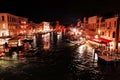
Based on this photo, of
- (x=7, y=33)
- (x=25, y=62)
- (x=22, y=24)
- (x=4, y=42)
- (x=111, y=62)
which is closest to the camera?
A: (x=111, y=62)

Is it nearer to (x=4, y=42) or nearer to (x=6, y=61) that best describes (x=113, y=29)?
(x=6, y=61)

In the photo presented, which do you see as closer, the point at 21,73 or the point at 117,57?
the point at 21,73

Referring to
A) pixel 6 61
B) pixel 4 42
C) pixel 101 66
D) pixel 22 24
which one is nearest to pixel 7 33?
pixel 4 42

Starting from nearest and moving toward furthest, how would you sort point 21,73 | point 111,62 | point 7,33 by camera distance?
1. point 21,73
2. point 111,62
3. point 7,33

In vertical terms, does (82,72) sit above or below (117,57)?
below

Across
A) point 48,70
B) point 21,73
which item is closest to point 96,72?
point 48,70

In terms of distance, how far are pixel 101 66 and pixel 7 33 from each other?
61681mm

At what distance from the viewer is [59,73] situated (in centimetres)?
3569

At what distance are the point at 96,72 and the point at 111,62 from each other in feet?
18.0

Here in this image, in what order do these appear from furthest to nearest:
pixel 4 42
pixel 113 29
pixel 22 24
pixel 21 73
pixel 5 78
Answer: pixel 22 24 → pixel 4 42 → pixel 113 29 → pixel 21 73 → pixel 5 78

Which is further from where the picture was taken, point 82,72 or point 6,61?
point 6,61

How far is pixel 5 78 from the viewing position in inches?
1293

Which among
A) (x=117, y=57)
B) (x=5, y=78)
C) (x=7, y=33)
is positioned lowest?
(x=5, y=78)

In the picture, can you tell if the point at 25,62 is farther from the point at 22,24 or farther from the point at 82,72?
the point at 22,24
